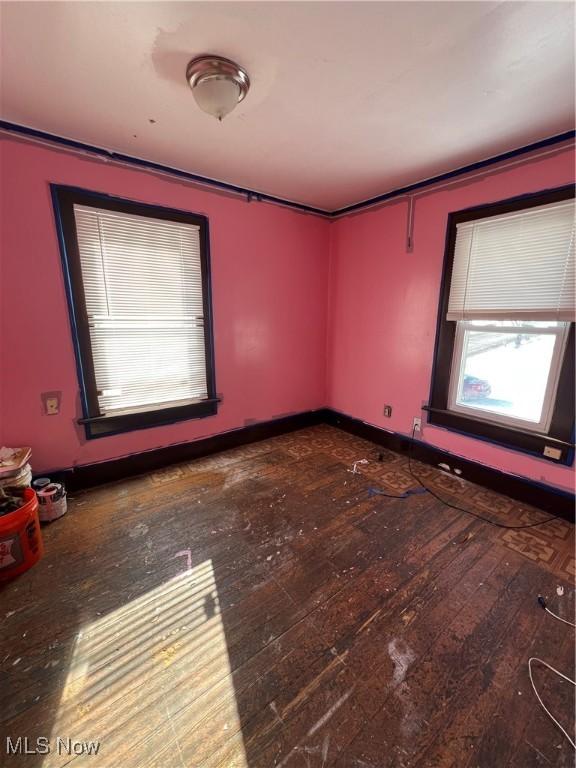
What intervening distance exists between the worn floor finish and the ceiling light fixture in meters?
2.40

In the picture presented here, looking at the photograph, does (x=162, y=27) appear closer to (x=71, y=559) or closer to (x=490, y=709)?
(x=71, y=559)

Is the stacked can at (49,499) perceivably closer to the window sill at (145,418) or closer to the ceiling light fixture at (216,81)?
the window sill at (145,418)

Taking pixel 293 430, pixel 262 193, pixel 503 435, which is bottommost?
pixel 293 430

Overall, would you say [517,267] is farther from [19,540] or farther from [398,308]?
[19,540]

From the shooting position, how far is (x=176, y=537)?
2004mm

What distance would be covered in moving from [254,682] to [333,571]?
0.66 metres

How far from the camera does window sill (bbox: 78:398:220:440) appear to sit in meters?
2.46

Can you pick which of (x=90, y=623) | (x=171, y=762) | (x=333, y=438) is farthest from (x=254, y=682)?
(x=333, y=438)

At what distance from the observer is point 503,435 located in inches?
94.2

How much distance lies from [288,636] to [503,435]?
207 centimetres

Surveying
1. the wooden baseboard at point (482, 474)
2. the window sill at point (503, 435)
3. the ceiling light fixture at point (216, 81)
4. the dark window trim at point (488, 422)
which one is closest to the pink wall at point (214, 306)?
the wooden baseboard at point (482, 474)

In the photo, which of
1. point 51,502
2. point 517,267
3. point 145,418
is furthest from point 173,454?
point 517,267

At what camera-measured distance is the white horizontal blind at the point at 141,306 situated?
2.33m

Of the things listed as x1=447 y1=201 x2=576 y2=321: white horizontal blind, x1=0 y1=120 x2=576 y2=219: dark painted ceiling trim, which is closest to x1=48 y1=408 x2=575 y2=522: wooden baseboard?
x1=447 y1=201 x2=576 y2=321: white horizontal blind
